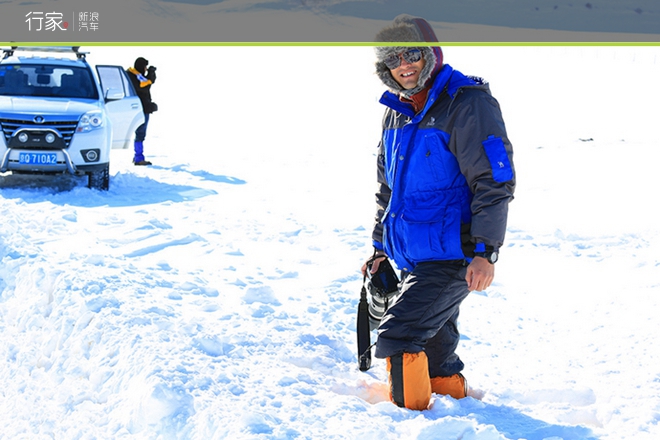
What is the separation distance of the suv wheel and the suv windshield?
1098 millimetres

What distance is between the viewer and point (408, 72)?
273 centimetres

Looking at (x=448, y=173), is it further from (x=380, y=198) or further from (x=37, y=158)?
(x=37, y=158)

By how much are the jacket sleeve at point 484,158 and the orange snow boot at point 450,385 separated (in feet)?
2.73

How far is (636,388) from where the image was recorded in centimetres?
329

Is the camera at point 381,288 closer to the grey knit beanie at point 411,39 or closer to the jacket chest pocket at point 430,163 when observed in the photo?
the jacket chest pocket at point 430,163

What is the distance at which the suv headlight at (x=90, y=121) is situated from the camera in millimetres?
8297

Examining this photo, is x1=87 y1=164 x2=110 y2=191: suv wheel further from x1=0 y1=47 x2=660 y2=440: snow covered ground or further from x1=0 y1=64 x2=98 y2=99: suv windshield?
x1=0 y1=64 x2=98 y2=99: suv windshield

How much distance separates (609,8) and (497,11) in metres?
4.52

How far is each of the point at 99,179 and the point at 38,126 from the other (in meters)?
1.01

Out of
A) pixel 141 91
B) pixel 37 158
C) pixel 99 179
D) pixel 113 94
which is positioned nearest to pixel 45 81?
pixel 113 94

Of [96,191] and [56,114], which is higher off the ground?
[56,114]

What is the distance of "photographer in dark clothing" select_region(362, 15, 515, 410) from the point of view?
2.62 metres

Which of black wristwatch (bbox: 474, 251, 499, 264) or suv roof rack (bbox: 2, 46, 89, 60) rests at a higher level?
suv roof rack (bbox: 2, 46, 89, 60)

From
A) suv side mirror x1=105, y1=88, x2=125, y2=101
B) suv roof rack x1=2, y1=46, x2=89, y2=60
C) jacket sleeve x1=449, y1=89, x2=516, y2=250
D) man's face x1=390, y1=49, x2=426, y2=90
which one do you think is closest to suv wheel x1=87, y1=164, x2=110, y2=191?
suv side mirror x1=105, y1=88, x2=125, y2=101
